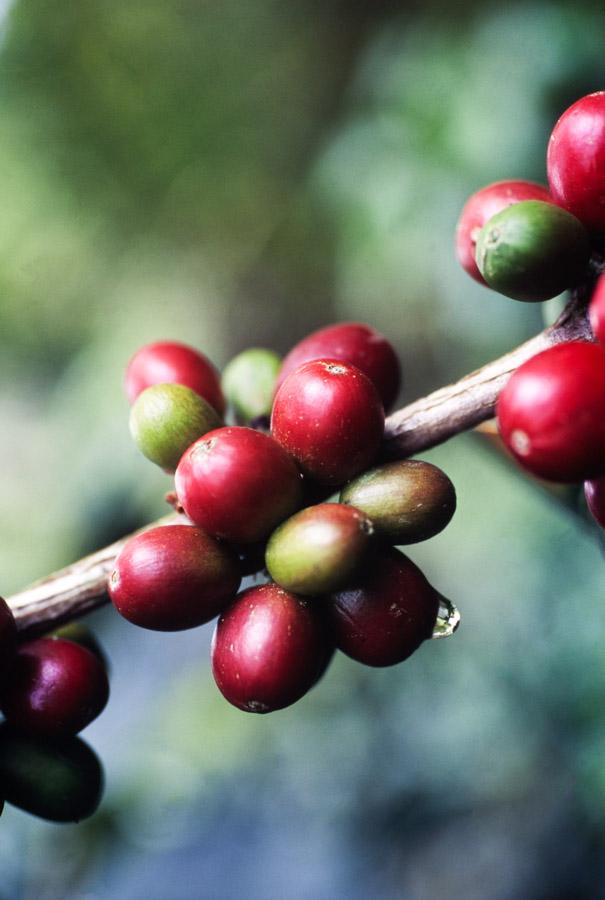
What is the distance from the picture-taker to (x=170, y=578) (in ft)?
1.83

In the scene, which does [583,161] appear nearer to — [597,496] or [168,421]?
[597,496]

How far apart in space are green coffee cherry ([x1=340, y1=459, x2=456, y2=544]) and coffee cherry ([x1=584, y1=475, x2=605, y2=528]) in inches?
4.3

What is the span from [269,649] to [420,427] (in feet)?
0.76

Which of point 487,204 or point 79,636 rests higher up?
point 487,204

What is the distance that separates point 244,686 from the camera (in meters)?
0.55

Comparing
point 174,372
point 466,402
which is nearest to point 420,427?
point 466,402

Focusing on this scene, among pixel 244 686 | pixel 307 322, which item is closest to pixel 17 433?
pixel 307 322

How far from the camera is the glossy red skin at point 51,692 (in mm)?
635

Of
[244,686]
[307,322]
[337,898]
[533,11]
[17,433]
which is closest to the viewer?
[244,686]

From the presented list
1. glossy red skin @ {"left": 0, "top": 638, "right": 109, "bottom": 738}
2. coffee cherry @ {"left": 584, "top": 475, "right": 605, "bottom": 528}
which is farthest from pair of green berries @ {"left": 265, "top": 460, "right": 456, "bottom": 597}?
glossy red skin @ {"left": 0, "top": 638, "right": 109, "bottom": 738}

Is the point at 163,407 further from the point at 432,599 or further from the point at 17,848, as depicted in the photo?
the point at 17,848

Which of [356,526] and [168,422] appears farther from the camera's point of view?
[168,422]

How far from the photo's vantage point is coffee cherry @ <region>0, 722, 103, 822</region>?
2.09 feet

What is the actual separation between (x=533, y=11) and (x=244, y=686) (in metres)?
1.40
